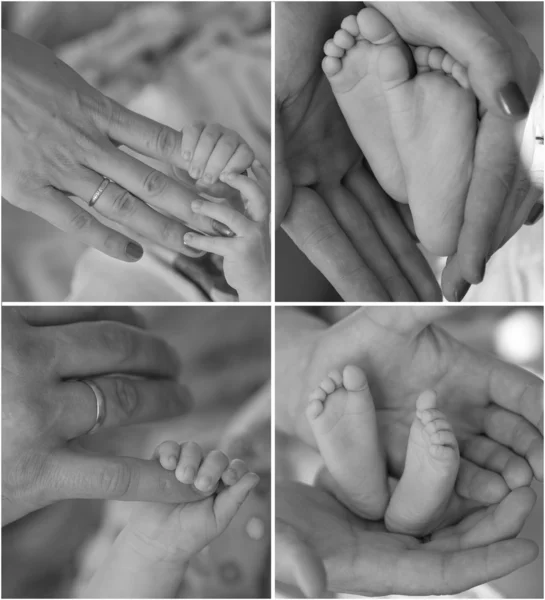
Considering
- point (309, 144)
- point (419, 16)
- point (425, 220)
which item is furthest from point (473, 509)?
point (419, 16)

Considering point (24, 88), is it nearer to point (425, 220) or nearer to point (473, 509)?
point (425, 220)

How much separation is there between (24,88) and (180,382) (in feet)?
1.50

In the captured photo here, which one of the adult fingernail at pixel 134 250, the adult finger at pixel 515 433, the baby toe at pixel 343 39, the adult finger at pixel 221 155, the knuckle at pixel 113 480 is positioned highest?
the baby toe at pixel 343 39

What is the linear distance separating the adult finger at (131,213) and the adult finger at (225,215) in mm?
37

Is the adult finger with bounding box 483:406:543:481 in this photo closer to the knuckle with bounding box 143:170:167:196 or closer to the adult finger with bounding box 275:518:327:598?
the adult finger with bounding box 275:518:327:598

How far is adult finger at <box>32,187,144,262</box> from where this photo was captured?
0.98 m

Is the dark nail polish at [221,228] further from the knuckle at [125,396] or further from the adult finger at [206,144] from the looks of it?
the knuckle at [125,396]

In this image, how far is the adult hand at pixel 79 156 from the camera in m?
0.97

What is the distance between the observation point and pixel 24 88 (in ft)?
3.18

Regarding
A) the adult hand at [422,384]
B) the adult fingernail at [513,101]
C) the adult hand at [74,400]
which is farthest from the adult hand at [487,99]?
the adult hand at [74,400]

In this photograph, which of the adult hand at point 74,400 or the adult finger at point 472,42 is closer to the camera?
the adult finger at point 472,42

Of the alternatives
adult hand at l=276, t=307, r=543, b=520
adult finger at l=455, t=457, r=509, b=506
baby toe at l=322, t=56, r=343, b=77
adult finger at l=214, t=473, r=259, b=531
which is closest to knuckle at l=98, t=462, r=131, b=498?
adult finger at l=214, t=473, r=259, b=531

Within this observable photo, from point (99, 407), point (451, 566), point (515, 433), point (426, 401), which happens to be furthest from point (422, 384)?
point (99, 407)

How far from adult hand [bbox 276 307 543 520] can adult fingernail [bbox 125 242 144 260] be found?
22cm
